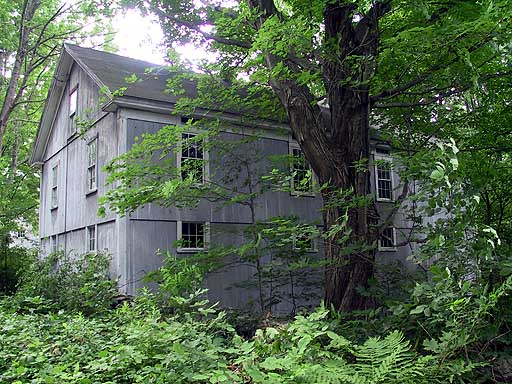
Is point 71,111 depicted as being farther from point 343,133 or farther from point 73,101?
point 343,133

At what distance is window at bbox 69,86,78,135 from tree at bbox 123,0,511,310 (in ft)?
29.7

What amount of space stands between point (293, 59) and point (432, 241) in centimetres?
402

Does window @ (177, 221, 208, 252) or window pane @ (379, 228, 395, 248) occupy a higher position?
window @ (177, 221, 208, 252)

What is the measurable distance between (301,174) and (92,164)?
6.63 meters

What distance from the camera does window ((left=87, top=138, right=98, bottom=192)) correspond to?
13531mm

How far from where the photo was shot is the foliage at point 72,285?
975 centimetres

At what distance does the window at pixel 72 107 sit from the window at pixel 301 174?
7.68 metres

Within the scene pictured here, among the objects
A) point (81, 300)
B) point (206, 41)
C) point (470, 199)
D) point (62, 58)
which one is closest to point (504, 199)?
point (470, 199)

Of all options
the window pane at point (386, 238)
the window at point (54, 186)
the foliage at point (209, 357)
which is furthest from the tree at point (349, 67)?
the window at point (54, 186)

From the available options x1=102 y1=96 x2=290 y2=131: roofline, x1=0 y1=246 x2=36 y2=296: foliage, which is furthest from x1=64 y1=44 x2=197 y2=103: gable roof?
x1=0 y1=246 x2=36 y2=296: foliage

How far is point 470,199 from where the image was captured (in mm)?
4234

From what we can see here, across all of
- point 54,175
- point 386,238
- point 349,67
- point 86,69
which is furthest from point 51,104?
point 386,238

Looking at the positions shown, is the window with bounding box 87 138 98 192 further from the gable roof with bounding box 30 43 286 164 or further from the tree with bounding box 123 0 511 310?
the tree with bounding box 123 0 511 310

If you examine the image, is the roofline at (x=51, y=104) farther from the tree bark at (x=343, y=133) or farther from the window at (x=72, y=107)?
the tree bark at (x=343, y=133)
